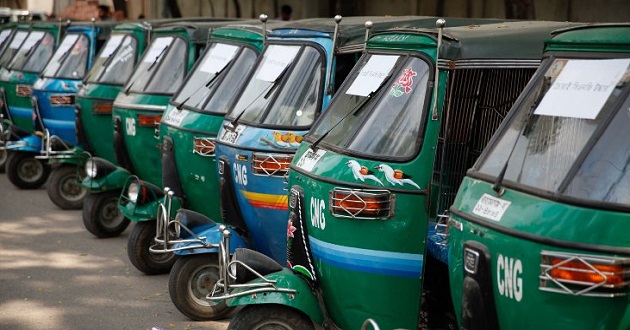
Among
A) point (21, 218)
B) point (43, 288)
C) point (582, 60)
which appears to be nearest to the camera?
point (582, 60)

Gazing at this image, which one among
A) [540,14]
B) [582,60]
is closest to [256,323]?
[582,60]

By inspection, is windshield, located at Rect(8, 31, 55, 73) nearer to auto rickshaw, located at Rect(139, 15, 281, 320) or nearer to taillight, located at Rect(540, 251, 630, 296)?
auto rickshaw, located at Rect(139, 15, 281, 320)

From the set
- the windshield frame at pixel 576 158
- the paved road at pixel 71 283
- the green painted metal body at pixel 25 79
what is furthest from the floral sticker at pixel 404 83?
the green painted metal body at pixel 25 79

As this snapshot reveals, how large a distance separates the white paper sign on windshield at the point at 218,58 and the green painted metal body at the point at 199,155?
0.11 metres

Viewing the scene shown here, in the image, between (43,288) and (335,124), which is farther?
(43,288)

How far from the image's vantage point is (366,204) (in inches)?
232

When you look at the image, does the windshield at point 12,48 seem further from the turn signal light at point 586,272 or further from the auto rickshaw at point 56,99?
the turn signal light at point 586,272

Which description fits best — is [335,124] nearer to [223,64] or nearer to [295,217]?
[295,217]

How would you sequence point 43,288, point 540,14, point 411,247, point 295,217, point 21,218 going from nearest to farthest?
point 411,247 → point 295,217 → point 43,288 → point 21,218 → point 540,14

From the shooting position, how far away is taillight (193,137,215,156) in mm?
8852

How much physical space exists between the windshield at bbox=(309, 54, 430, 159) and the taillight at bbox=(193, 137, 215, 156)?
7.56 ft

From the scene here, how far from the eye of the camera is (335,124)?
6672mm

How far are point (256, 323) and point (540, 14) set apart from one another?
470 inches

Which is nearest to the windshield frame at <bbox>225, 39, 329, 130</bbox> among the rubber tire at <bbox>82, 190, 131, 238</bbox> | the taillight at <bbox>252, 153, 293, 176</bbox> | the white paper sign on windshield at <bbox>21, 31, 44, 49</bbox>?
the taillight at <bbox>252, 153, 293, 176</bbox>
